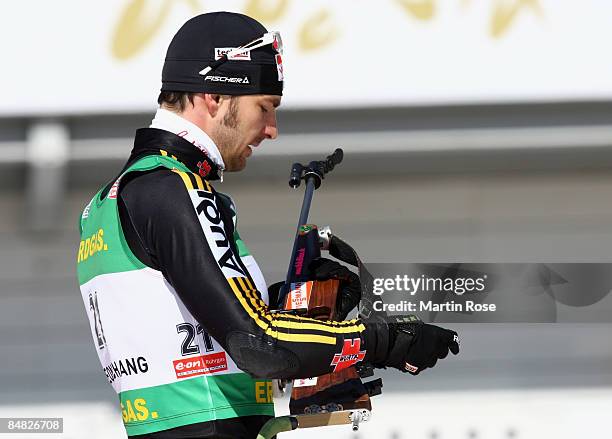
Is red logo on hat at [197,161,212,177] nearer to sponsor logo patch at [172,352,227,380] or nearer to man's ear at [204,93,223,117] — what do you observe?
man's ear at [204,93,223,117]

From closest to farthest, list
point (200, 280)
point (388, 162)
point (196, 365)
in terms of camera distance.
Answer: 1. point (200, 280)
2. point (196, 365)
3. point (388, 162)

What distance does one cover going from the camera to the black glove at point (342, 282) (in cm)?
183

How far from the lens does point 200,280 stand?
1578 mm

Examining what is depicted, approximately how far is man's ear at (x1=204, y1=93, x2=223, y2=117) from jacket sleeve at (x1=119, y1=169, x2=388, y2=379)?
0.19 m

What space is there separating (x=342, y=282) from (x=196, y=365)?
314 mm

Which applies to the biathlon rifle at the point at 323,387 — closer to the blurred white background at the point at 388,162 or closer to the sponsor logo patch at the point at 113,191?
the sponsor logo patch at the point at 113,191

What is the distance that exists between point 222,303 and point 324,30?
101 inches

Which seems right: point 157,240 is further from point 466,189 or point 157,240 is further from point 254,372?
point 466,189

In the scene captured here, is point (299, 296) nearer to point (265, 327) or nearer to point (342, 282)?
point (342, 282)

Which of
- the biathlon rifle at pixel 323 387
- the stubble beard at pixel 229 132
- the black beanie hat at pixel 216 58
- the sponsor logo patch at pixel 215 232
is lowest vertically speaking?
the biathlon rifle at pixel 323 387

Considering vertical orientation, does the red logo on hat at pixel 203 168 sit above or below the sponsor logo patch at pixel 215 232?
above

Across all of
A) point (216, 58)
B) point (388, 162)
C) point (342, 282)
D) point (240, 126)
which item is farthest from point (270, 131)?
point (388, 162)

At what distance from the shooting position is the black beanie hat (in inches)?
71.4

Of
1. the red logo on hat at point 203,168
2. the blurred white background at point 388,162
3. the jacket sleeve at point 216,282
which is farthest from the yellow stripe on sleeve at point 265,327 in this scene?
the blurred white background at point 388,162
